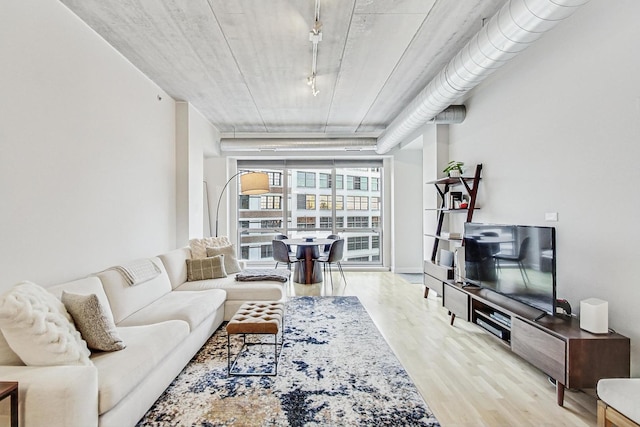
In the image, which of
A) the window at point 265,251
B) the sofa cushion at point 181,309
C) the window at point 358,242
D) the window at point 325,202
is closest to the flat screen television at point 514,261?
the sofa cushion at point 181,309

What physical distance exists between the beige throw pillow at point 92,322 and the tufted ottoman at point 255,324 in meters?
0.85

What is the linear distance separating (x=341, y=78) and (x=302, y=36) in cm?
108

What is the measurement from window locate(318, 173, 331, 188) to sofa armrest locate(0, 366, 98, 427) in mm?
6426

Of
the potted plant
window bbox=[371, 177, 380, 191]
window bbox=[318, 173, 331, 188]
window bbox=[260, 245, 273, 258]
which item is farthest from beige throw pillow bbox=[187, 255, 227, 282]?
window bbox=[371, 177, 380, 191]

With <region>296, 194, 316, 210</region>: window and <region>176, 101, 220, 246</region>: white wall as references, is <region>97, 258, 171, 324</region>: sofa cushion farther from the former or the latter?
<region>296, 194, 316, 210</region>: window

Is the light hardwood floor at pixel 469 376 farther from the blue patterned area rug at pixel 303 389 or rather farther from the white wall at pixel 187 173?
the white wall at pixel 187 173

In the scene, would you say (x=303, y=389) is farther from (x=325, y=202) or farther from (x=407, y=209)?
(x=325, y=202)

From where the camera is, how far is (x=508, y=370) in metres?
2.79

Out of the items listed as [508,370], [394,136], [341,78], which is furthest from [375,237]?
[508,370]

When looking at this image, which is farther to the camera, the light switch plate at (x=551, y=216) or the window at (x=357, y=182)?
the window at (x=357, y=182)

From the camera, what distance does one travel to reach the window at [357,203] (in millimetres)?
7805

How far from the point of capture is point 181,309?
9.62ft

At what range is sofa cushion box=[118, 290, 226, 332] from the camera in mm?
2779

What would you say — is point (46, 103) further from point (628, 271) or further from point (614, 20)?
point (628, 271)
